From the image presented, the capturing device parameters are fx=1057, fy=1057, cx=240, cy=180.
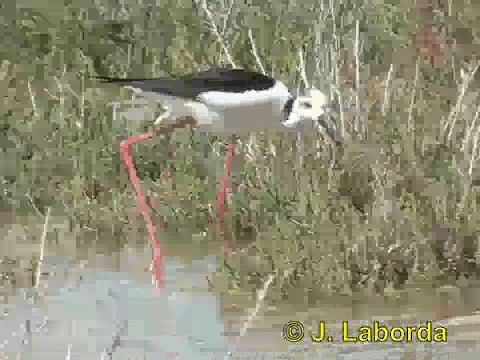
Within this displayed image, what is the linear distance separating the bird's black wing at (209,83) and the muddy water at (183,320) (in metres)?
0.59

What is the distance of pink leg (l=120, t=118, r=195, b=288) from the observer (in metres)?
3.17

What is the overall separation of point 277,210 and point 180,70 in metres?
1.02

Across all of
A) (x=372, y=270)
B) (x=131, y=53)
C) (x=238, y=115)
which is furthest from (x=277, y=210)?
(x=131, y=53)

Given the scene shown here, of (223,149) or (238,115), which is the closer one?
(238,115)

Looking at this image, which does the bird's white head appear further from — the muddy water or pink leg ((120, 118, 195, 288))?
the muddy water

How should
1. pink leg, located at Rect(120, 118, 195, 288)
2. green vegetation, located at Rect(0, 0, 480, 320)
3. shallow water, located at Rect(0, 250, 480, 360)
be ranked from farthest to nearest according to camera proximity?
1. pink leg, located at Rect(120, 118, 195, 288)
2. green vegetation, located at Rect(0, 0, 480, 320)
3. shallow water, located at Rect(0, 250, 480, 360)

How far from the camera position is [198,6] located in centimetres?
439

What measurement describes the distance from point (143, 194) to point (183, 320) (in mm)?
956

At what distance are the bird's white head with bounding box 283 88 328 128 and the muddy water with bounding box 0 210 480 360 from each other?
570mm

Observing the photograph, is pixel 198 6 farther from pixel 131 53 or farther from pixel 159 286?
pixel 159 286

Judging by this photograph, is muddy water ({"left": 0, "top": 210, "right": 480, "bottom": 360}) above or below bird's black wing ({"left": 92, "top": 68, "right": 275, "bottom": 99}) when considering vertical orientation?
below
